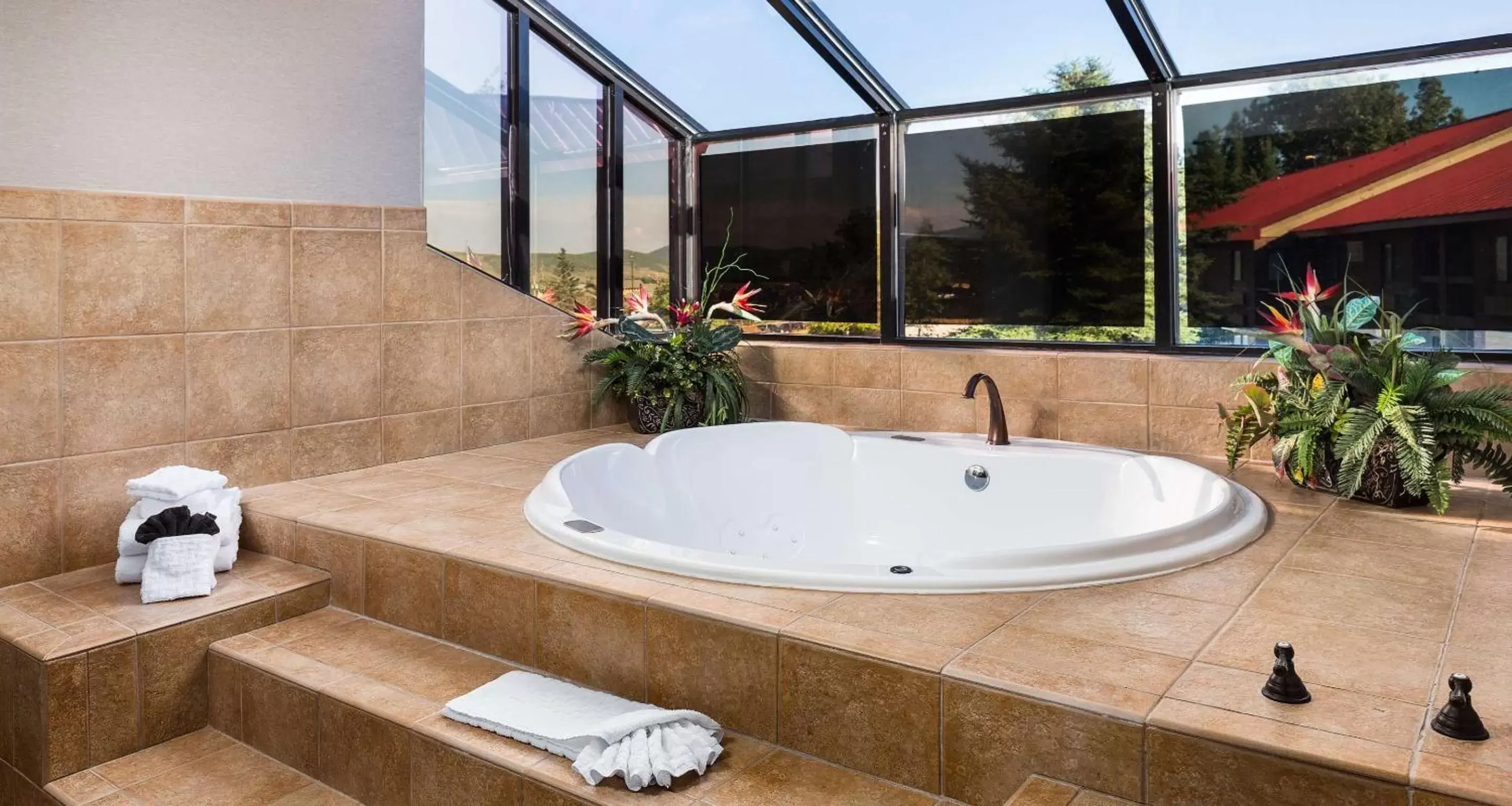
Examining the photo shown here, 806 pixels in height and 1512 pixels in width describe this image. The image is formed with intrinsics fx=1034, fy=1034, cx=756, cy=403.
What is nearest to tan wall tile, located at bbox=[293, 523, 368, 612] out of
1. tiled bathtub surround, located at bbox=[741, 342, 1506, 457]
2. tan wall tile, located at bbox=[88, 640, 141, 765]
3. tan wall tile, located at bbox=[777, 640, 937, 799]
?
tan wall tile, located at bbox=[88, 640, 141, 765]

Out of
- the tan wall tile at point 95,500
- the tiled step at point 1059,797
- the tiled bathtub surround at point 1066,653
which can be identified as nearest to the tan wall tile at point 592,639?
the tiled bathtub surround at point 1066,653

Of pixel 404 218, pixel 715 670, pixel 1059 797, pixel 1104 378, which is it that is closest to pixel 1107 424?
pixel 1104 378

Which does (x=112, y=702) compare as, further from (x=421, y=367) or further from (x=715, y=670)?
(x=421, y=367)

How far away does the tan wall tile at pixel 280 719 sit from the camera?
82.7 inches

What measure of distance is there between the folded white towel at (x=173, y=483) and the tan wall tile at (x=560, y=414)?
1398 millimetres

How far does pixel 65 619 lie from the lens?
2314mm

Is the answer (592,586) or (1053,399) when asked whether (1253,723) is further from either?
(1053,399)

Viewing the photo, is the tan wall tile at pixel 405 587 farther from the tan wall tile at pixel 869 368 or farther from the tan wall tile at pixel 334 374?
the tan wall tile at pixel 869 368

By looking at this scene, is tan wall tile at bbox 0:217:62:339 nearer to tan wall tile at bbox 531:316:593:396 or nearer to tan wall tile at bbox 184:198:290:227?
tan wall tile at bbox 184:198:290:227

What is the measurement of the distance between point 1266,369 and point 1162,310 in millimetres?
435

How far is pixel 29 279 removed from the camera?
260 cm

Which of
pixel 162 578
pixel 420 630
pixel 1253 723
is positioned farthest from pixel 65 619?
pixel 1253 723

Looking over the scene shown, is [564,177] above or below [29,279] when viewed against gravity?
above

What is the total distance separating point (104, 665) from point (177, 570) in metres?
0.32
